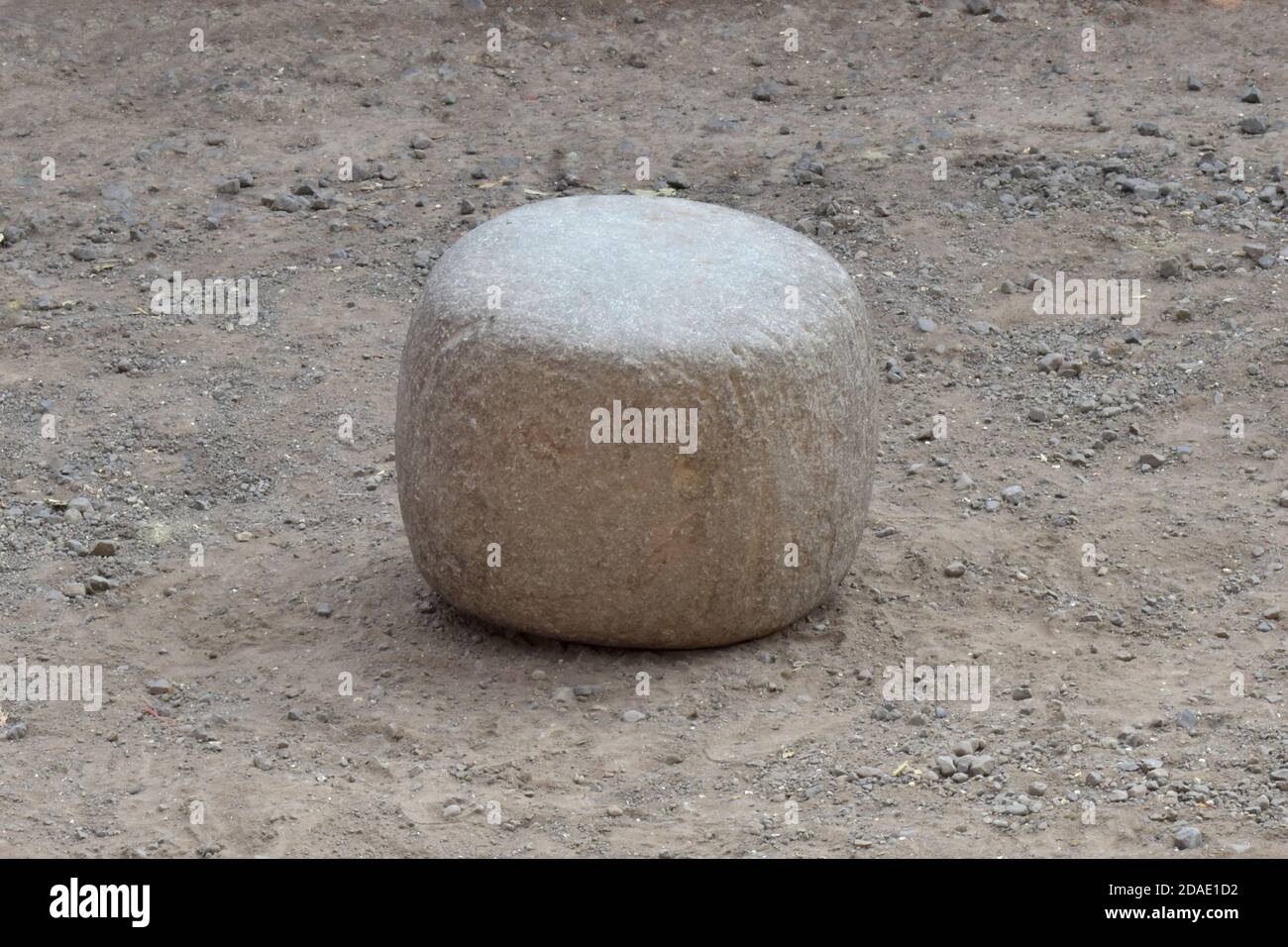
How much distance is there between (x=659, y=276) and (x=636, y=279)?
0.22 feet

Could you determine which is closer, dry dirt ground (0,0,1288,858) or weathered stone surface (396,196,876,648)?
dry dirt ground (0,0,1288,858)

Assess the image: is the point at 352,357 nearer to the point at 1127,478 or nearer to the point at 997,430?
the point at 997,430

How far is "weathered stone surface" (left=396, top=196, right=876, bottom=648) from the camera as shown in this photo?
454 cm

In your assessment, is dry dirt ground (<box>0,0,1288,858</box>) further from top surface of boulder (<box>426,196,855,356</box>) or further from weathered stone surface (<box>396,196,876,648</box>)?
top surface of boulder (<box>426,196,855,356</box>)

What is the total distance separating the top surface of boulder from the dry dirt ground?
97 cm

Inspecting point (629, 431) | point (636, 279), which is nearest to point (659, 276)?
point (636, 279)

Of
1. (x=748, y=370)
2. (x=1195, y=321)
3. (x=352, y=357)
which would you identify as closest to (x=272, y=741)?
(x=748, y=370)

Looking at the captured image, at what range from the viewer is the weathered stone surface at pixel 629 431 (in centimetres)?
454

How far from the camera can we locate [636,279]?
471cm

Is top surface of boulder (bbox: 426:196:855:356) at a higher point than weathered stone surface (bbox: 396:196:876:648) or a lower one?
higher

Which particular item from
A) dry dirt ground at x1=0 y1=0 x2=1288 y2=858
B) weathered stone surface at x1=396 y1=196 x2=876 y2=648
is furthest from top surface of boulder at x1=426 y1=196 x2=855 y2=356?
dry dirt ground at x1=0 y1=0 x2=1288 y2=858

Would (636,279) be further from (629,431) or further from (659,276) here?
(629,431)

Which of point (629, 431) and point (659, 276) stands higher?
point (659, 276)

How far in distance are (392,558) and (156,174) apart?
3.95m
